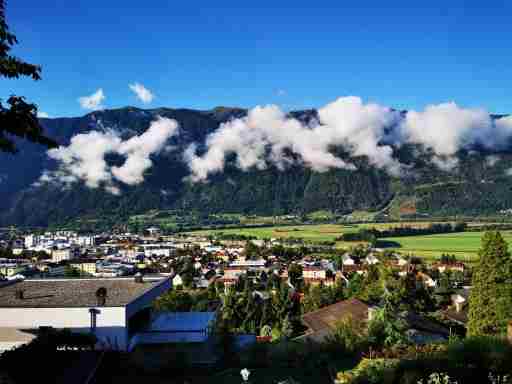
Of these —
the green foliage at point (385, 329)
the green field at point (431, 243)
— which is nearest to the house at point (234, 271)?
the green field at point (431, 243)

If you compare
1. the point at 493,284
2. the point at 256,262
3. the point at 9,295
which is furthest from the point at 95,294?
the point at 256,262

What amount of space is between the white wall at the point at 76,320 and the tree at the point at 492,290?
13997 millimetres

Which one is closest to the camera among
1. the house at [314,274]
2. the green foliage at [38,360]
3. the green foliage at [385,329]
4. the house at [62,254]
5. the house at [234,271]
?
the green foliage at [38,360]

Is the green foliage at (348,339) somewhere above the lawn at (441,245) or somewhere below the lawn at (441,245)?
above

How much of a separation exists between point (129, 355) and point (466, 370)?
8405mm

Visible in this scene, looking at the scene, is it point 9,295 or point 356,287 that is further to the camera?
point 356,287

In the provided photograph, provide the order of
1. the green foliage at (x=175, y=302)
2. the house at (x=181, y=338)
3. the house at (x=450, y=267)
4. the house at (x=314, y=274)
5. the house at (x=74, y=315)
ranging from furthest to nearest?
the house at (x=314, y=274)
the house at (x=450, y=267)
the green foliage at (x=175, y=302)
the house at (x=74, y=315)
the house at (x=181, y=338)

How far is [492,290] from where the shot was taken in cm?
2056

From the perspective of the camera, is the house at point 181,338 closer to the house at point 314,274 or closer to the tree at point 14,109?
the tree at point 14,109

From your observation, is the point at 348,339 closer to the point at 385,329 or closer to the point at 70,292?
the point at 385,329

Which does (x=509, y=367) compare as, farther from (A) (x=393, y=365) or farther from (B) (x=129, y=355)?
Answer: (B) (x=129, y=355)

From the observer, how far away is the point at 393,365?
945 centimetres

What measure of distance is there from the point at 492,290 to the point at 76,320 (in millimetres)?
16028

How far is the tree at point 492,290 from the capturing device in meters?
20.2
